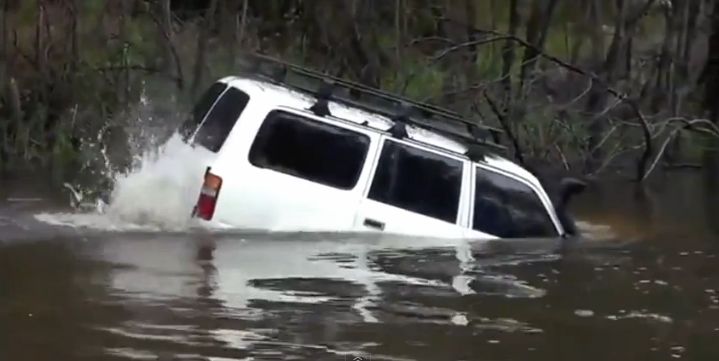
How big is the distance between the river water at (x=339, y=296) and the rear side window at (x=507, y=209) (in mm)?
147

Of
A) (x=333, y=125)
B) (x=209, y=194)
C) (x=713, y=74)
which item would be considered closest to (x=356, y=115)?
(x=333, y=125)

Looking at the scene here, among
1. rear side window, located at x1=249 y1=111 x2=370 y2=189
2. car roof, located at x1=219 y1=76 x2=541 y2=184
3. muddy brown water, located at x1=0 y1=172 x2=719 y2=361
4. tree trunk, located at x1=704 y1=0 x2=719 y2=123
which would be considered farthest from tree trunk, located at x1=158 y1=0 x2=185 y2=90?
rear side window, located at x1=249 y1=111 x2=370 y2=189

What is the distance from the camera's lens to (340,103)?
1084 cm

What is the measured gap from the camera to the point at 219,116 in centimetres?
1052

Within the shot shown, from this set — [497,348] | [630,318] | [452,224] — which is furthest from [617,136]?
[497,348]

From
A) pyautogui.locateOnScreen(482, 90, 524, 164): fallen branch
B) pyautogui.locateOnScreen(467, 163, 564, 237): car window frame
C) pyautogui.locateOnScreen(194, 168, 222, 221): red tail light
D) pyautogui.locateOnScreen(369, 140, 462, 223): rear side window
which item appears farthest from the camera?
pyautogui.locateOnScreen(482, 90, 524, 164): fallen branch

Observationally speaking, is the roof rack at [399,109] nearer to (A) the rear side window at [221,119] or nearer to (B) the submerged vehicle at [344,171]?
(B) the submerged vehicle at [344,171]

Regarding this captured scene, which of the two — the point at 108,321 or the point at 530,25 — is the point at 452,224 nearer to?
the point at 108,321

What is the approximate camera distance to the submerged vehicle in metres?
10.2

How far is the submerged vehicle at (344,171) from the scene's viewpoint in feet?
33.5

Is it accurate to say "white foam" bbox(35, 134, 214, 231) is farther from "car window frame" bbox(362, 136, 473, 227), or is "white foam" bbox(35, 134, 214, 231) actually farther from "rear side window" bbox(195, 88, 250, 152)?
"car window frame" bbox(362, 136, 473, 227)

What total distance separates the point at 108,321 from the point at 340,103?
10.5 ft

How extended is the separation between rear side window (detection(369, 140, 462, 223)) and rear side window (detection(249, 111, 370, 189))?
20 centimetres

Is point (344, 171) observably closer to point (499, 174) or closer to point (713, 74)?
point (499, 174)
